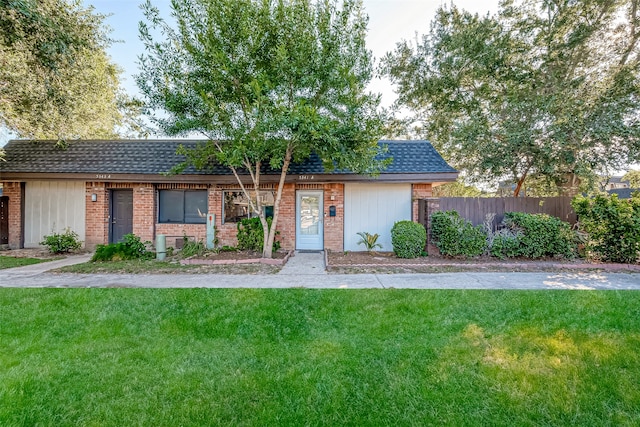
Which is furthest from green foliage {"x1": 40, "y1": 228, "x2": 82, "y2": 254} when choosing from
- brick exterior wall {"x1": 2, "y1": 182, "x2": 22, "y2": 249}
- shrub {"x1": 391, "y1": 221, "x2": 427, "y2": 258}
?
shrub {"x1": 391, "y1": 221, "x2": 427, "y2": 258}

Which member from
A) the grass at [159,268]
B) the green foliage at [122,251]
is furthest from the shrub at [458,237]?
the green foliage at [122,251]

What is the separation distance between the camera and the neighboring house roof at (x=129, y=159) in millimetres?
9320

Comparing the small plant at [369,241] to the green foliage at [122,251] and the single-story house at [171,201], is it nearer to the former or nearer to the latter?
the single-story house at [171,201]

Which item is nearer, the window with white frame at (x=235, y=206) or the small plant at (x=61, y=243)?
the small plant at (x=61, y=243)

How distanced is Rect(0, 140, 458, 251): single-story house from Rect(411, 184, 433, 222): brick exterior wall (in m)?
0.03

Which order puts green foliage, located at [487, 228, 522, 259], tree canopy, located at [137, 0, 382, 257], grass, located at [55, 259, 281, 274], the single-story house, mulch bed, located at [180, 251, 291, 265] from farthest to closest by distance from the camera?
the single-story house
green foliage, located at [487, 228, 522, 259]
mulch bed, located at [180, 251, 291, 265]
grass, located at [55, 259, 281, 274]
tree canopy, located at [137, 0, 382, 257]

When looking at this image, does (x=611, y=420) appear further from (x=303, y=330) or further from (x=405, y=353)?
(x=303, y=330)

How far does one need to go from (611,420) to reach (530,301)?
252 cm

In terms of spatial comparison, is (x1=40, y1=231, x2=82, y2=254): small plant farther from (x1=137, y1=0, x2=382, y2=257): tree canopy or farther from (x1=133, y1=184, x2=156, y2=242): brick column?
(x1=137, y1=0, x2=382, y2=257): tree canopy

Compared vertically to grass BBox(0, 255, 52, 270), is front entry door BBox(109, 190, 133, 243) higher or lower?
higher

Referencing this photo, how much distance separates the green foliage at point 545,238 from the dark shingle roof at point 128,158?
259 centimetres

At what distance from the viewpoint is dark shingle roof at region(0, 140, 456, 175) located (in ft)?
30.7

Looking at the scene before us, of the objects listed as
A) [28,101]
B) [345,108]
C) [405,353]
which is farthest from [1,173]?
[405,353]

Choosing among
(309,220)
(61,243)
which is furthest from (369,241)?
(61,243)
